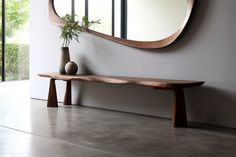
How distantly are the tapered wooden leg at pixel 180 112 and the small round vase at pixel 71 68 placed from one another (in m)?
1.63

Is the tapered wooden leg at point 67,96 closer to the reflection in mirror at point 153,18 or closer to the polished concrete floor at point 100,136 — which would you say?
A: the polished concrete floor at point 100,136

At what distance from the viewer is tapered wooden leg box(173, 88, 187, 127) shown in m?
3.96

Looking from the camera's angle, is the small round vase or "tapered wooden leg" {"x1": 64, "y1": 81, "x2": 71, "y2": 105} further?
"tapered wooden leg" {"x1": 64, "y1": 81, "x2": 71, "y2": 105}

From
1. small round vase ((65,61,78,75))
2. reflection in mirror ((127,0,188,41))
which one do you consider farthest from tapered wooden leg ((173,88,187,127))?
small round vase ((65,61,78,75))

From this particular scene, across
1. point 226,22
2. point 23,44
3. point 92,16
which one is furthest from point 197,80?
point 23,44

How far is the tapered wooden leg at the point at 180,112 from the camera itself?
396 cm

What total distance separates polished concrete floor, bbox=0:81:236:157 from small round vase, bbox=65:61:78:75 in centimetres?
50

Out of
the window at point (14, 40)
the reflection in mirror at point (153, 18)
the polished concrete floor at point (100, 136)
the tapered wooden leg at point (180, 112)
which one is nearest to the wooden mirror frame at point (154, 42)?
the reflection in mirror at point (153, 18)

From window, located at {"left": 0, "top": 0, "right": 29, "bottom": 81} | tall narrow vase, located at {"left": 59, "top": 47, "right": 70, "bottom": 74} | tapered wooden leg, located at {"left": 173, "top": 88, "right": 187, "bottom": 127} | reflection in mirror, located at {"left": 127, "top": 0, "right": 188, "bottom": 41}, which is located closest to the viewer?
tapered wooden leg, located at {"left": 173, "top": 88, "right": 187, "bottom": 127}

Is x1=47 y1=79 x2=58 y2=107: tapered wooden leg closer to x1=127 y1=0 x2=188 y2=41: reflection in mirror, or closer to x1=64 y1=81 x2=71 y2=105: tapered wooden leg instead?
x1=64 y1=81 x2=71 y2=105: tapered wooden leg

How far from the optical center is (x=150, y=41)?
4.49 meters

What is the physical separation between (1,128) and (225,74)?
235cm

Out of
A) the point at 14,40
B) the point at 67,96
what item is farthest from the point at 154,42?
the point at 14,40

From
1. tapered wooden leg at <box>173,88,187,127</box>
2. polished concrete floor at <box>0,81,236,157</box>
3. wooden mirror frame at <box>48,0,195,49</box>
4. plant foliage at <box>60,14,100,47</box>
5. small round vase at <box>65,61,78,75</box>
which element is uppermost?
plant foliage at <box>60,14,100,47</box>
